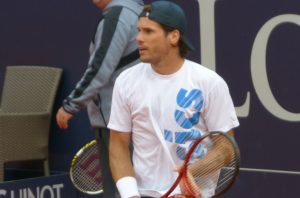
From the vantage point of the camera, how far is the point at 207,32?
22.7 feet

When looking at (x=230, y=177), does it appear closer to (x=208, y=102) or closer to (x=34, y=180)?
(x=208, y=102)

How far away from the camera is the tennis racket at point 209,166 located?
13.1 ft

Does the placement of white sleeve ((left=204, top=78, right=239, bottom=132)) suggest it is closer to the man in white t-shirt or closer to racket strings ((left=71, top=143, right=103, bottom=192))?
the man in white t-shirt

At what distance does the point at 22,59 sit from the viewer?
852cm

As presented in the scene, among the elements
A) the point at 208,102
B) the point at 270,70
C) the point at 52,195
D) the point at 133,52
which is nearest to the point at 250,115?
the point at 270,70

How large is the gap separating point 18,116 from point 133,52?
2.31 metres

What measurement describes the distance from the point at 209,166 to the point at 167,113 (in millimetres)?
319

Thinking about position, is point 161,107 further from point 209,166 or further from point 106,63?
point 106,63

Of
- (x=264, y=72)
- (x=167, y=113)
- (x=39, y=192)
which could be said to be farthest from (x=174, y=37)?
(x=39, y=192)

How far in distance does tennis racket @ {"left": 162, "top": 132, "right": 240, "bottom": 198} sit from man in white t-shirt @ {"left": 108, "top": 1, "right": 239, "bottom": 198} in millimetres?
74

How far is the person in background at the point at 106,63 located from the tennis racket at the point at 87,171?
2.18 feet

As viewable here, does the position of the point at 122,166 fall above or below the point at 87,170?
above

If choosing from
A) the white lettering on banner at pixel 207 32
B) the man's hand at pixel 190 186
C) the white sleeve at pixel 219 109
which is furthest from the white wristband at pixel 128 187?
the white lettering on banner at pixel 207 32

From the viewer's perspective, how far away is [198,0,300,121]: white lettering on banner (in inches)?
253
